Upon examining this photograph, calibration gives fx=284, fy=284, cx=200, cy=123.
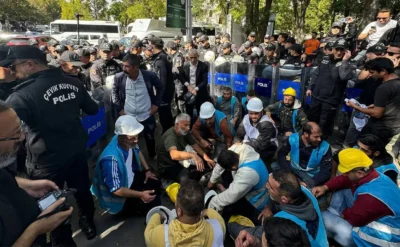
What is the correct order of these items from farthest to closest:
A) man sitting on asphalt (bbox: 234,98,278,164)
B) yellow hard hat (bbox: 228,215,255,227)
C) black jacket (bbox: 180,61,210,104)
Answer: black jacket (bbox: 180,61,210,104), man sitting on asphalt (bbox: 234,98,278,164), yellow hard hat (bbox: 228,215,255,227)

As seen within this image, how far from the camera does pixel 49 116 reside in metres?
2.33

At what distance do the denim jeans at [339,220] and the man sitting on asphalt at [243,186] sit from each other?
63cm

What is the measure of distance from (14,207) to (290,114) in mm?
3856

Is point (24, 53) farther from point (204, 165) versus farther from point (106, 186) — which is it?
point (204, 165)

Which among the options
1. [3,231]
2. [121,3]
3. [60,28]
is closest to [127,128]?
[3,231]

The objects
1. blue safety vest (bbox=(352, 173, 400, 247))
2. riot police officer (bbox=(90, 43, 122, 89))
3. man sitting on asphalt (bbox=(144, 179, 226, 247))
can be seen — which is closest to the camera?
man sitting on asphalt (bbox=(144, 179, 226, 247))

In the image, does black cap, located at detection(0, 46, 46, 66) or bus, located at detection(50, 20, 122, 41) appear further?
bus, located at detection(50, 20, 122, 41)

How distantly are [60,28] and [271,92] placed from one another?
86.6ft

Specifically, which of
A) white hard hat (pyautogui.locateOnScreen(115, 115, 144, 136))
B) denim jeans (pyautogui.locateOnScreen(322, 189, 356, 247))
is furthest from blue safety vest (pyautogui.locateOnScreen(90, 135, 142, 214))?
denim jeans (pyautogui.locateOnScreen(322, 189, 356, 247))

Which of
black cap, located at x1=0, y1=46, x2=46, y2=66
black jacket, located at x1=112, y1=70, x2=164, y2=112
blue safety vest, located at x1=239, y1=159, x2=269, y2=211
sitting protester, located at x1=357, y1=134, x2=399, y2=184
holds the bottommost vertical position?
blue safety vest, located at x1=239, y1=159, x2=269, y2=211

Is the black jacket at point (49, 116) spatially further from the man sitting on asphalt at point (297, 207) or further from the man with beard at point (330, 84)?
the man with beard at point (330, 84)

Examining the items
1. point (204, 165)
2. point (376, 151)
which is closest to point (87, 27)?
point (204, 165)

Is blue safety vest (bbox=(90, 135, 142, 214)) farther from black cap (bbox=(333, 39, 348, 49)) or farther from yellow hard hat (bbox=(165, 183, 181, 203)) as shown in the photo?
black cap (bbox=(333, 39, 348, 49))

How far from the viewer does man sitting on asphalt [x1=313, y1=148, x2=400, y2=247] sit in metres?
2.12
